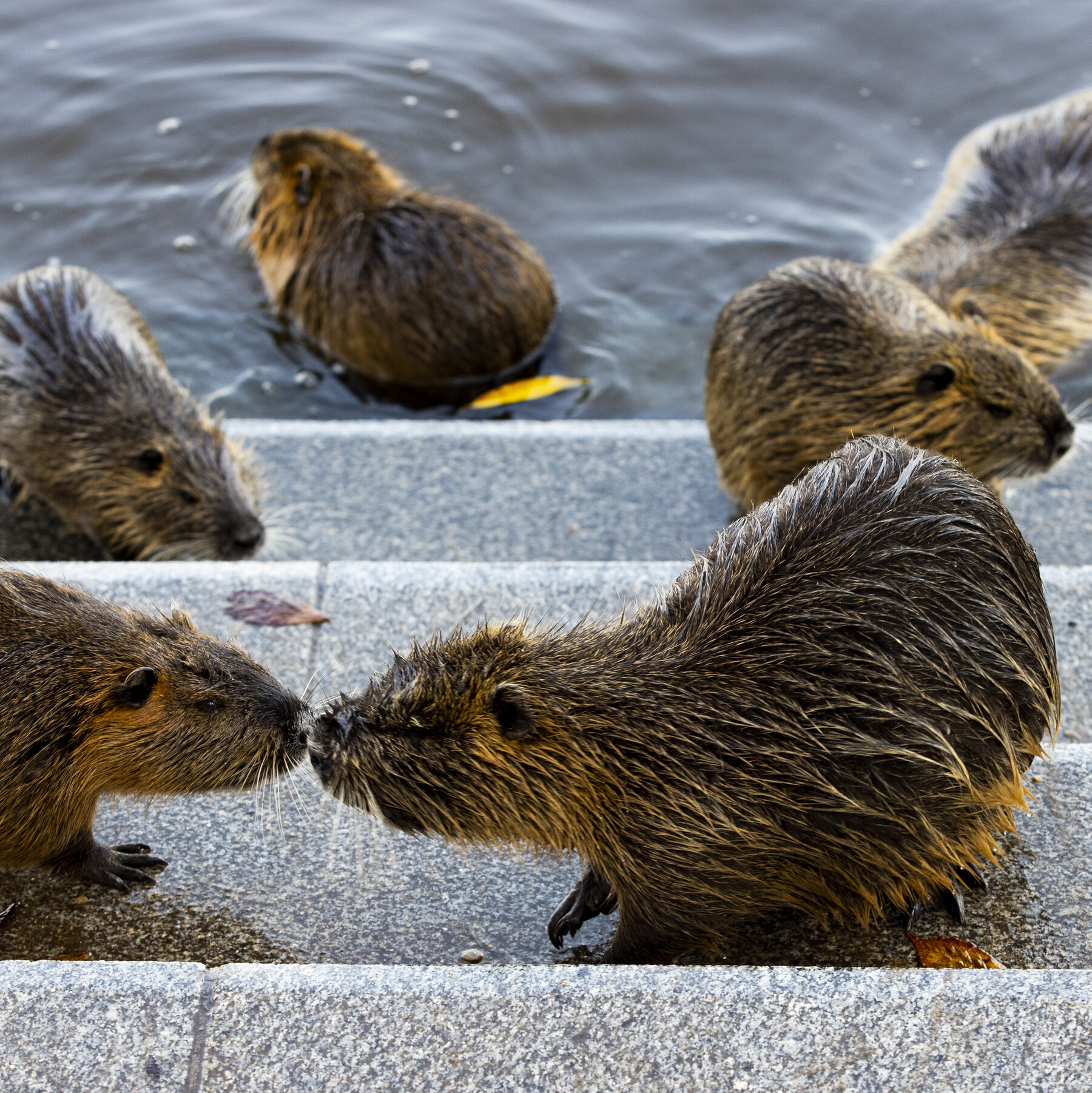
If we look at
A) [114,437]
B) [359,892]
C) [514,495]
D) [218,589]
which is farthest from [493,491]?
[359,892]

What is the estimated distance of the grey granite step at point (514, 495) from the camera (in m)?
3.78

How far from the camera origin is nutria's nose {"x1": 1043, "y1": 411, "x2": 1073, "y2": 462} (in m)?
3.82

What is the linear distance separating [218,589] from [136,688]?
62 cm

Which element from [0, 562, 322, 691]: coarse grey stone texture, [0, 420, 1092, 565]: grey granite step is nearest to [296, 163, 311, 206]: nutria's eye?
[0, 420, 1092, 565]: grey granite step

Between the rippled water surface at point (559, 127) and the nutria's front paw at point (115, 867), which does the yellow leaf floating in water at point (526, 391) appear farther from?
the nutria's front paw at point (115, 867)

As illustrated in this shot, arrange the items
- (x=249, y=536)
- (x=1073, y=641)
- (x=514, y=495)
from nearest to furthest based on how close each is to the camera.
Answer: (x=1073, y=641) < (x=514, y=495) < (x=249, y=536)

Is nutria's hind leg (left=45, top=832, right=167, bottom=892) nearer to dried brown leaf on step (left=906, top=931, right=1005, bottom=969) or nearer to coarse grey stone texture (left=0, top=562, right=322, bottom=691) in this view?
coarse grey stone texture (left=0, top=562, right=322, bottom=691)

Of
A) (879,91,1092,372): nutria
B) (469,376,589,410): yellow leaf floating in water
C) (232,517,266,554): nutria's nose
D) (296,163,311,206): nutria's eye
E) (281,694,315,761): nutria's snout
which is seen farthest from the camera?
(296,163,311,206): nutria's eye

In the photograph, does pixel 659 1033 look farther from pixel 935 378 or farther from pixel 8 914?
pixel 935 378

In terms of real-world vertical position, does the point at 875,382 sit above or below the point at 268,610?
above

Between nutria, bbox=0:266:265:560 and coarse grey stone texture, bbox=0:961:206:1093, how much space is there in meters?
2.68

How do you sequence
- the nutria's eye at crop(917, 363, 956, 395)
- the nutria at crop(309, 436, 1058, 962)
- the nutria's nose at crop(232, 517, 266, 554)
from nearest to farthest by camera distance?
the nutria at crop(309, 436, 1058, 962) → the nutria's eye at crop(917, 363, 956, 395) → the nutria's nose at crop(232, 517, 266, 554)

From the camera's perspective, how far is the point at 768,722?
2080mm

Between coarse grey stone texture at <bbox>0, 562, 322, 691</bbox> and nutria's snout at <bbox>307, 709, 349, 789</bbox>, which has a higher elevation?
nutria's snout at <bbox>307, 709, 349, 789</bbox>
